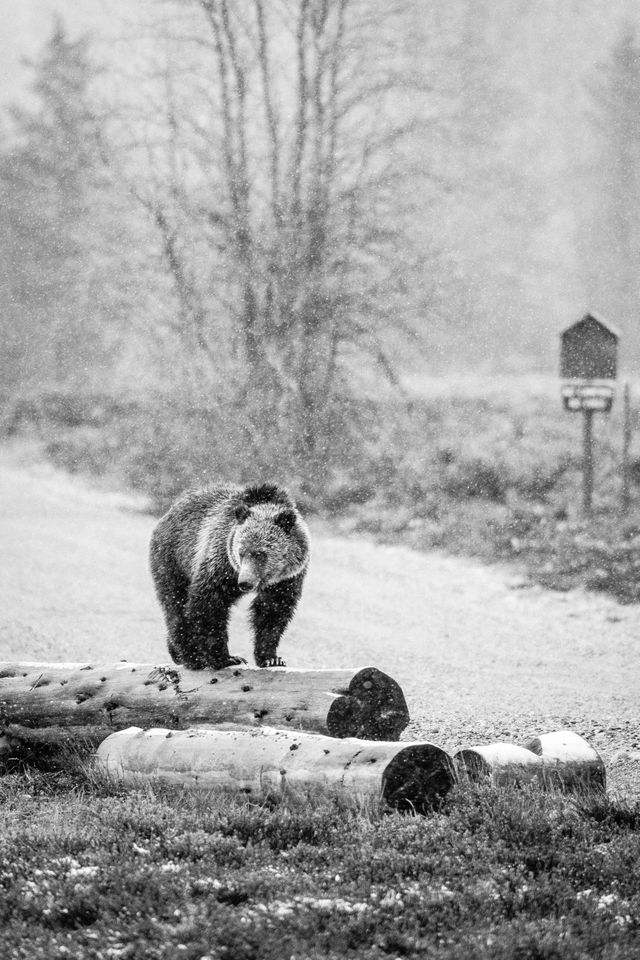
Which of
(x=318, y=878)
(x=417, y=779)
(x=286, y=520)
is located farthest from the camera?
(x=286, y=520)

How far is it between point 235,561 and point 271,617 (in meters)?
0.51

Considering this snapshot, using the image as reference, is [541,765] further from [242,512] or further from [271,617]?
[242,512]

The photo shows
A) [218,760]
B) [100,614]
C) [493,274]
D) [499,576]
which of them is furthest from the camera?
[493,274]

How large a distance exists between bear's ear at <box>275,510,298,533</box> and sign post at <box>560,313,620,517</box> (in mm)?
5761

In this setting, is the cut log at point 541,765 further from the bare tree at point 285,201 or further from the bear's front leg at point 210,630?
the bare tree at point 285,201

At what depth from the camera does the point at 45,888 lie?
3.86 m

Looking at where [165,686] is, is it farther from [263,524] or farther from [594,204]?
[594,204]

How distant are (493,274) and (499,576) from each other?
10884mm

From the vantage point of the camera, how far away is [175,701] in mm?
5707

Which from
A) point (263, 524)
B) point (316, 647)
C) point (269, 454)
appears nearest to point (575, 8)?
point (269, 454)

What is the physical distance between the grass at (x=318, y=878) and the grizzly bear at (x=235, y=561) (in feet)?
4.64

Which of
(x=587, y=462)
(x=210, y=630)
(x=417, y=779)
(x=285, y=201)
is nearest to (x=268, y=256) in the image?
(x=285, y=201)

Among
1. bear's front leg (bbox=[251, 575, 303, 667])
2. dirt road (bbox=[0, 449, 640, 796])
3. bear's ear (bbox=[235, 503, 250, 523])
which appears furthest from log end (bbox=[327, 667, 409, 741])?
bear's ear (bbox=[235, 503, 250, 523])

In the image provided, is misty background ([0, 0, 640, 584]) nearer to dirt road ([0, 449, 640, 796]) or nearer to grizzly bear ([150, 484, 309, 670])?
dirt road ([0, 449, 640, 796])
